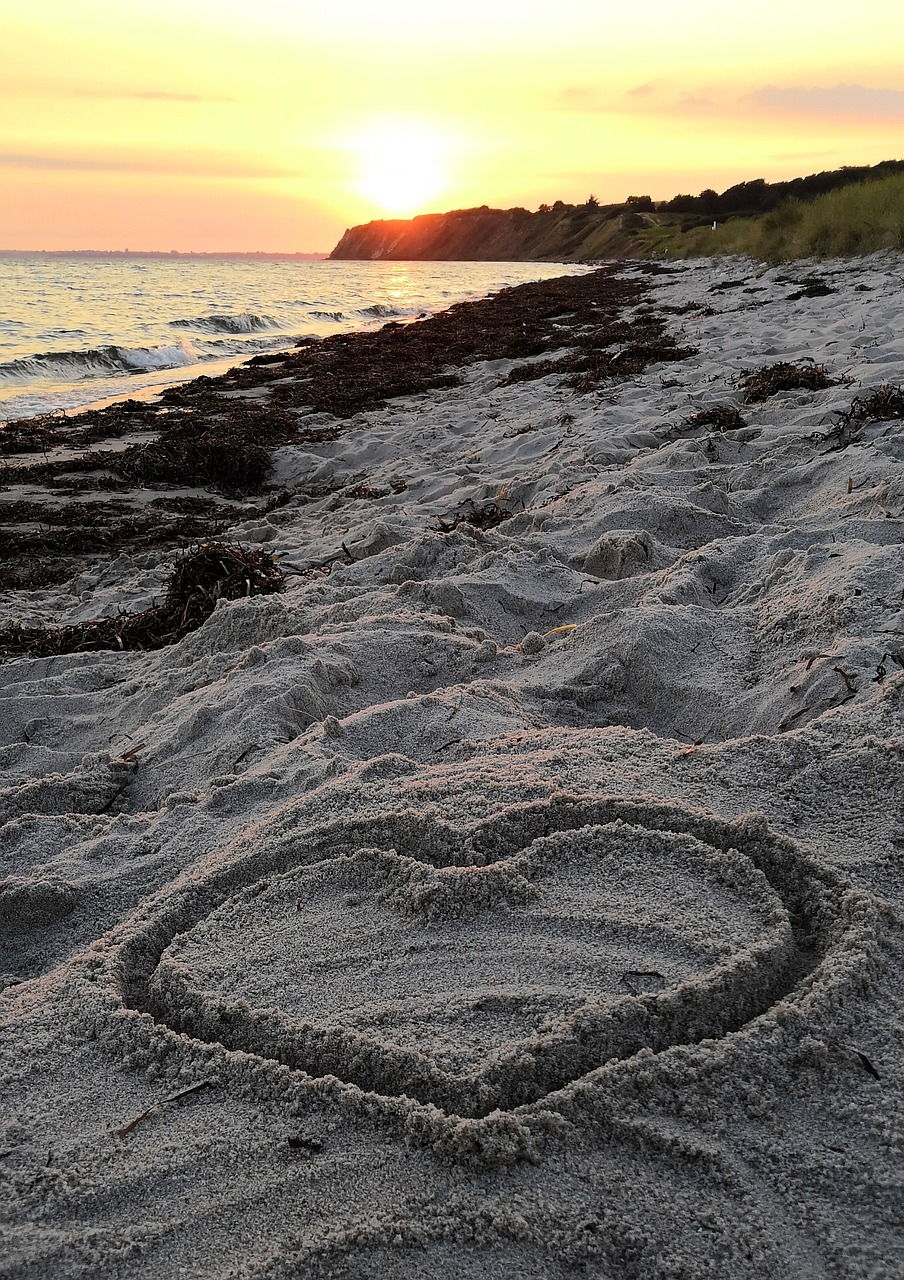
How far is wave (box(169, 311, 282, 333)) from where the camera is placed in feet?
71.8

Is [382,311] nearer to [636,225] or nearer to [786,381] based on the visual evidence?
[786,381]

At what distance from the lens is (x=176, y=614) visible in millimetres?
3758

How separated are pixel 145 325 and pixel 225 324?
79.4 inches

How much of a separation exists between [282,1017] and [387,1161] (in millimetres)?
331

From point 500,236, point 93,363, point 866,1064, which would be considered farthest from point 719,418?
point 500,236

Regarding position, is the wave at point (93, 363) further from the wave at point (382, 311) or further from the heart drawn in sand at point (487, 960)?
the heart drawn in sand at point (487, 960)

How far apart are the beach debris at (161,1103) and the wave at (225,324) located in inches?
886

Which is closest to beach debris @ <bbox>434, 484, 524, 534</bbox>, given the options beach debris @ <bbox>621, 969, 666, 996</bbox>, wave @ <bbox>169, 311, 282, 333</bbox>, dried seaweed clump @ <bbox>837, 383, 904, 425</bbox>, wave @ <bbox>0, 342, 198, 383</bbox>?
dried seaweed clump @ <bbox>837, 383, 904, 425</bbox>

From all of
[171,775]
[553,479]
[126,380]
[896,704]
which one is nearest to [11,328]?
[126,380]

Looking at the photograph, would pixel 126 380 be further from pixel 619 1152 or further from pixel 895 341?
pixel 619 1152

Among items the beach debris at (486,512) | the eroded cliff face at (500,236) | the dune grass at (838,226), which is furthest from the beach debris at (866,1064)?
the eroded cliff face at (500,236)

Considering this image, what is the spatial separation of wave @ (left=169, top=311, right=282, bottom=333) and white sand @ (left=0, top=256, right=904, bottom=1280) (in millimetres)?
20764

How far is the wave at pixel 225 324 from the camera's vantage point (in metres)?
21.9

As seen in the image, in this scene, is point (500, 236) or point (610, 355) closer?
point (610, 355)
